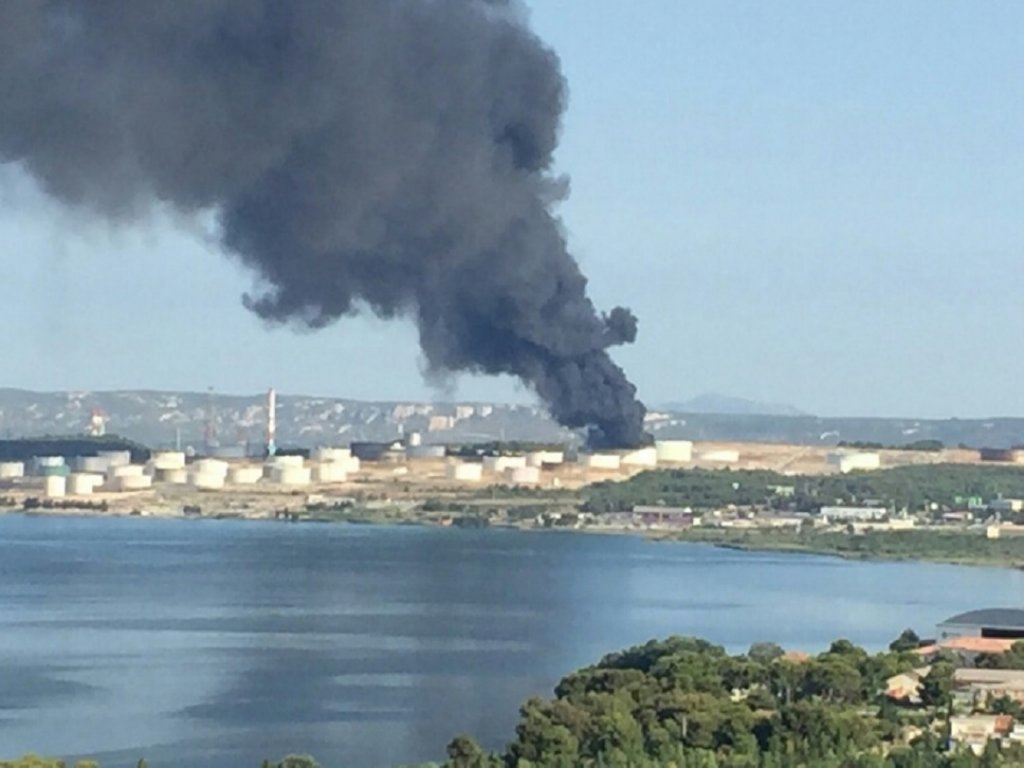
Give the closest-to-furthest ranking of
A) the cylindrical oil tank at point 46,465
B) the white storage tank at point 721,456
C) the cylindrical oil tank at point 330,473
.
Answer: the cylindrical oil tank at point 330,473
the white storage tank at point 721,456
the cylindrical oil tank at point 46,465

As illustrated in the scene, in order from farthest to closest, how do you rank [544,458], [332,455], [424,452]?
[332,455], [424,452], [544,458]

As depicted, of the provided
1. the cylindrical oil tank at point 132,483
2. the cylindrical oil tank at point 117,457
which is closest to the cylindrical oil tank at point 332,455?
the cylindrical oil tank at point 132,483

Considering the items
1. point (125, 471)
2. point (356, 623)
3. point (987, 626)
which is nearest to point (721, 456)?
point (125, 471)

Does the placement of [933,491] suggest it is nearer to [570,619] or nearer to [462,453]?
[462,453]

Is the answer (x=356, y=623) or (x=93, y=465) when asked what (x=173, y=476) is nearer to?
(x=93, y=465)

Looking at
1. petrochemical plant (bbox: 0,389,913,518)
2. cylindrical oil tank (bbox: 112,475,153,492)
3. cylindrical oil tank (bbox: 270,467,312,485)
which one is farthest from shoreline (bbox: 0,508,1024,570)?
cylindrical oil tank (bbox: 270,467,312,485)

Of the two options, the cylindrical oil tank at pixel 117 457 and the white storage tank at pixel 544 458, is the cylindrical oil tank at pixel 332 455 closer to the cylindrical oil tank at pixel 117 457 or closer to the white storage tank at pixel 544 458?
the white storage tank at pixel 544 458

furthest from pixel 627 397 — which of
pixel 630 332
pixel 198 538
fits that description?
pixel 198 538
